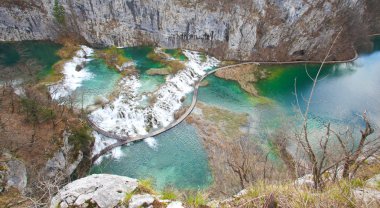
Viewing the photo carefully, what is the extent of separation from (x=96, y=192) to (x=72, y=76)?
3779cm

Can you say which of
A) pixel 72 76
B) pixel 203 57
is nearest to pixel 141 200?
pixel 72 76

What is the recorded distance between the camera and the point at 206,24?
5291 centimetres

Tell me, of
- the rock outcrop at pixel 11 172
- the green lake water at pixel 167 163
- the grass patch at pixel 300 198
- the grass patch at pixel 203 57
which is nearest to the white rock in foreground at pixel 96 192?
the grass patch at pixel 300 198

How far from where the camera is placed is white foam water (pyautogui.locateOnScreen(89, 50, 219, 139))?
34.1 m

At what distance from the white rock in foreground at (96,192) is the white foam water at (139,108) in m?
26.1

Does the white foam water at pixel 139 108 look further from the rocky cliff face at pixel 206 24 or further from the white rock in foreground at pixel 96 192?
the white rock in foreground at pixel 96 192

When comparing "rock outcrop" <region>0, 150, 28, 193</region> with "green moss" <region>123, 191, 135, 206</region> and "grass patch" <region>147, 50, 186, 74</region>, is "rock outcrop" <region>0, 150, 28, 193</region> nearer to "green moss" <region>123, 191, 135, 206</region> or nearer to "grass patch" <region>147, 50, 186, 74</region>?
"green moss" <region>123, 191, 135, 206</region>

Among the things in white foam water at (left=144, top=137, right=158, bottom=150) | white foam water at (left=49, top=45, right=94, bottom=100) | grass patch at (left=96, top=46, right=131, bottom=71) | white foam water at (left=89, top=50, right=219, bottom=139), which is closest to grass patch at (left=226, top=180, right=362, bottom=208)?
white foam water at (left=144, top=137, right=158, bottom=150)

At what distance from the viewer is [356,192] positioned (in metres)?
6.20

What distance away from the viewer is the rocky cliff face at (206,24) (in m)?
51.4

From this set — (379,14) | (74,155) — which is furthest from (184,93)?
(379,14)

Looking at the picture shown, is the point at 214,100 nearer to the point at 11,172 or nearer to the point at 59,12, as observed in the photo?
the point at 11,172

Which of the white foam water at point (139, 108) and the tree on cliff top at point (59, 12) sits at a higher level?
the tree on cliff top at point (59, 12)

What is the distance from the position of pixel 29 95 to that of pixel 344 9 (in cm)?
4994
